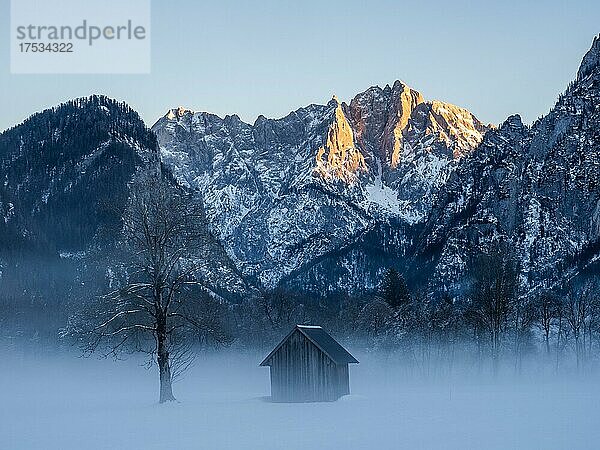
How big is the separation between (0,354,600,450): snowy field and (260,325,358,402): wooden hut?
155cm

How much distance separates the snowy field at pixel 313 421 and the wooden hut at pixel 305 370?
1.55 m

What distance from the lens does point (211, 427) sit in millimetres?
37031

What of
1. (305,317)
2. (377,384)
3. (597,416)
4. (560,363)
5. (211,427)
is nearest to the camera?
(211,427)

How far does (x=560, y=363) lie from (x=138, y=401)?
193 feet

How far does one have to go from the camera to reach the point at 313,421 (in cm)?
4041

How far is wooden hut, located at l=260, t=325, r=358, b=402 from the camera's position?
5681cm

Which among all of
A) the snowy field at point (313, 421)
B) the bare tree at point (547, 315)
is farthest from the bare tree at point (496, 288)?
the bare tree at point (547, 315)

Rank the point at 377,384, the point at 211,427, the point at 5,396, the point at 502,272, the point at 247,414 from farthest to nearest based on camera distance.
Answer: the point at 377,384, the point at 502,272, the point at 5,396, the point at 247,414, the point at 211,427

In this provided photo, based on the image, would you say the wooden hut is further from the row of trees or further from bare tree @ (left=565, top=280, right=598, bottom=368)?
bare tree @ (left=565, top=280, right=598, bottom=368)

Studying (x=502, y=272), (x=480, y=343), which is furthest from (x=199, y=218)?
(x=480, y=343)

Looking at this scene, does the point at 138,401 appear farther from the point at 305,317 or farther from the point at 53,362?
the point at 305,317

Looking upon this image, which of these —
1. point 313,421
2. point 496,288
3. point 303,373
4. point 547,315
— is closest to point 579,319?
point 547,315

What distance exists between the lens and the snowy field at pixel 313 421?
102 ft

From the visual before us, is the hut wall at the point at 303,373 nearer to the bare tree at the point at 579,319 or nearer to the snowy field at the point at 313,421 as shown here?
the snowy field at the point at 313,421
